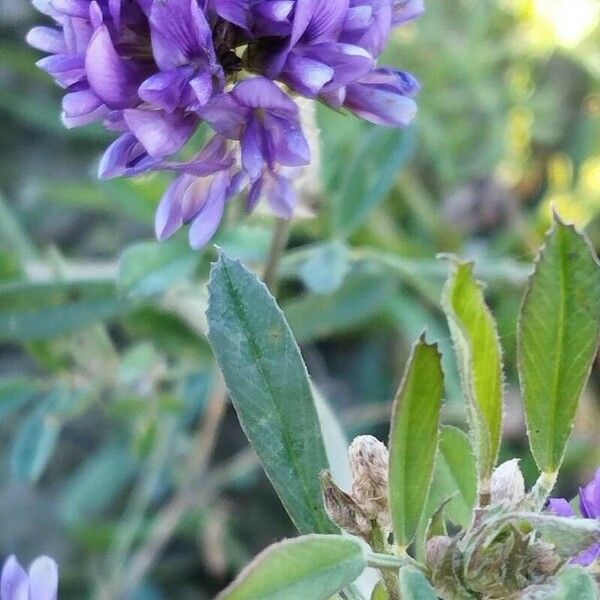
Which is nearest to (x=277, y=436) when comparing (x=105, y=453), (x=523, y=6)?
(x=105, y=453)

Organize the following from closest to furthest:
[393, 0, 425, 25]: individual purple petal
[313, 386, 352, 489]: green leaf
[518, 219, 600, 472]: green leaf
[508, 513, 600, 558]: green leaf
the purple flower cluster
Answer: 1. [508, 513, 600, 558]: green leaf
2. [518, 219, 600, 472]: green leaf
3. the purple flower cluster
4. [393, 0, 425, 25]: individual purple petal
5. [313, 386, 352, 489]: green leaf

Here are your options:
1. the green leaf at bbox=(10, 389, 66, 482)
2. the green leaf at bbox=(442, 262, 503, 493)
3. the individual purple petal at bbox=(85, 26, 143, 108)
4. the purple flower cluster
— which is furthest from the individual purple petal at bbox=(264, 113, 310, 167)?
the green leaf at bbox=(10, 389, 66, 482)

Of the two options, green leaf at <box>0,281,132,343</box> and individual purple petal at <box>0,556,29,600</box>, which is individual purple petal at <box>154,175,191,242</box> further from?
green leaf at <box>0,281,132,343</box>

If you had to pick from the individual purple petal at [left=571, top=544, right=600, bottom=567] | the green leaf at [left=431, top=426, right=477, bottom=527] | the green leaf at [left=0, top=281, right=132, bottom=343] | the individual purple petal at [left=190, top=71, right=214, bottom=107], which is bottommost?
the green leaf at [left=0, top=281, right=132, bottom=343]

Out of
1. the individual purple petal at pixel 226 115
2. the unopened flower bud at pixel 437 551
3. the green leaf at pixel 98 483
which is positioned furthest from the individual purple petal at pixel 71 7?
the green leaf at pixel 98 483

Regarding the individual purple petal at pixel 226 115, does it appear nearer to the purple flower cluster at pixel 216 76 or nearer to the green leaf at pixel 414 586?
the purple flower cluster at pixel 216 76

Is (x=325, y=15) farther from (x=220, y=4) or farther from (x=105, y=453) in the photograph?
(x=105, y=453)
